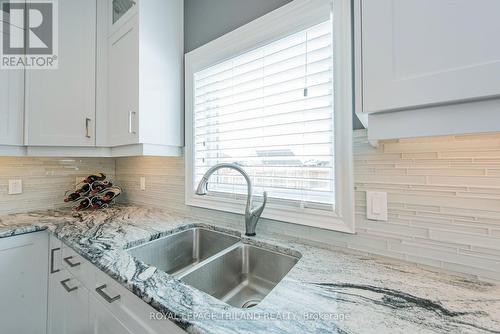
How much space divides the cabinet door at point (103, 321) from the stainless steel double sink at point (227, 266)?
0.21 meters

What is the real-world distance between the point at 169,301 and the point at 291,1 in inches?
50.3

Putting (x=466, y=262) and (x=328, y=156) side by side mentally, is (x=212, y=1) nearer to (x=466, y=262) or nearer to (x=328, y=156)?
(x=328, y=156)

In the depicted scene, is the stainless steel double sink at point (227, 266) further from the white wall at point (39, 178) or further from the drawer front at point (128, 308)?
the white wall at point (39, 178)

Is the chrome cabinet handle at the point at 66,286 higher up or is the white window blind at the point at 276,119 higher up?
the white window blind at the point at 276,119

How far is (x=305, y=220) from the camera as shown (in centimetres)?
100

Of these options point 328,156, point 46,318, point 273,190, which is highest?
point 328,156

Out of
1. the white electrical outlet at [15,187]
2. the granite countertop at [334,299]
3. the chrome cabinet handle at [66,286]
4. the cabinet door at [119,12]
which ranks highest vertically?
the cabinet door at [119,12]

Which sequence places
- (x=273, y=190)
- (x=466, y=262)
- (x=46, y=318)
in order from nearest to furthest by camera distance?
1. (x=466, y=262)
2. (x=273, y=190)
3. (x=46, y=318)

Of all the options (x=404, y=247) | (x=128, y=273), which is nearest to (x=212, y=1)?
(x=128, y=273)

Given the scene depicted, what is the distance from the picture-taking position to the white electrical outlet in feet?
5.17

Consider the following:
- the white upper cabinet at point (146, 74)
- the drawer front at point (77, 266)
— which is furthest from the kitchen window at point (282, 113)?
the drawer front at point (77, 266)

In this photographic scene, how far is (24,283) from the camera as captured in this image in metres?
1.26

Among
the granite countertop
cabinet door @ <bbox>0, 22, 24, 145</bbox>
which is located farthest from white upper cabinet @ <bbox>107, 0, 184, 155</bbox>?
the granite countertop

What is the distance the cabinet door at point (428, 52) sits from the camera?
0.44 metres
